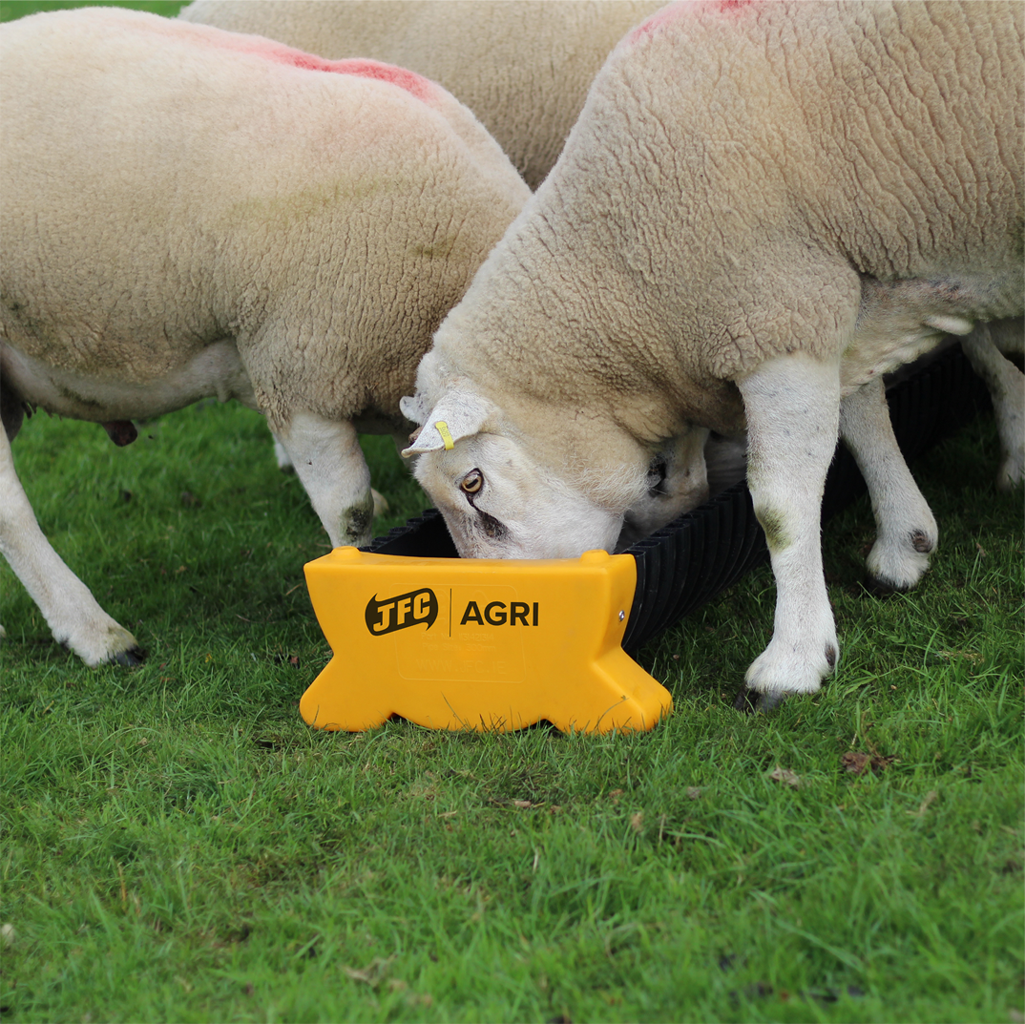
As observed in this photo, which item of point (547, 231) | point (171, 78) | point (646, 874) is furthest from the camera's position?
point (171, 78)

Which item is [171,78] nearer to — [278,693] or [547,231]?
[547,231]

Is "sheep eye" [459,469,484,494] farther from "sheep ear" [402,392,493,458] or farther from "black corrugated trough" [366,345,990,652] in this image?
"black corrugated trough" [366,345,990,652]

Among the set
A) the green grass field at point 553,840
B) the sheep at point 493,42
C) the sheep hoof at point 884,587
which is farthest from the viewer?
the sheep at point 493,42

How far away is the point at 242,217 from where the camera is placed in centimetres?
361

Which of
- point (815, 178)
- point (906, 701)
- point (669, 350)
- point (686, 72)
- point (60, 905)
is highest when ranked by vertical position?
point (686, 72)

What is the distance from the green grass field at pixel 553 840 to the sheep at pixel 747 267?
404 mm

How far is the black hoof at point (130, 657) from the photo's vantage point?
3.90 metres

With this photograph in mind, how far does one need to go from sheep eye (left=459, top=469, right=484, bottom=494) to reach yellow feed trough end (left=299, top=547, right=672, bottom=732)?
1.00ft

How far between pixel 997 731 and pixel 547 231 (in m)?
1.79

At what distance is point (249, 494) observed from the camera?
5.63 meters

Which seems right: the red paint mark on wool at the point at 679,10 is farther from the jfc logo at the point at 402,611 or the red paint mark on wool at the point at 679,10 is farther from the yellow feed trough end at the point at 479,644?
the jfc logo at the point at 402,611

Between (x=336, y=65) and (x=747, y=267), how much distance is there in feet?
6.27

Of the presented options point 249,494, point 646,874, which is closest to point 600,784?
point 646,874

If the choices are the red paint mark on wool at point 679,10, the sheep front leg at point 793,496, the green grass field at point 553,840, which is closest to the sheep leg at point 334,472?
the green grass field at point 553,840
